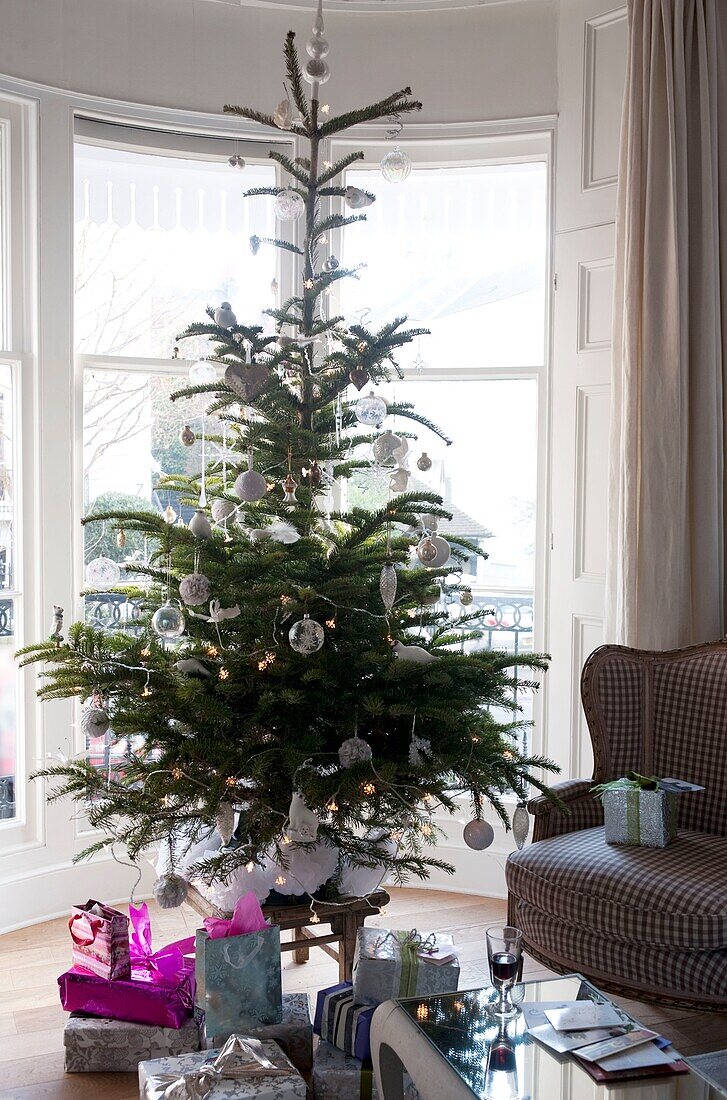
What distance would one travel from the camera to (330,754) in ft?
7.32

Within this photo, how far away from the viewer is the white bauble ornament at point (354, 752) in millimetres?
2139

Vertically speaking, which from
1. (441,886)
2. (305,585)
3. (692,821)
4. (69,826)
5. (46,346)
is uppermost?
(46,346)

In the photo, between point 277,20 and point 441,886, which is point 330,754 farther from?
point 277,20

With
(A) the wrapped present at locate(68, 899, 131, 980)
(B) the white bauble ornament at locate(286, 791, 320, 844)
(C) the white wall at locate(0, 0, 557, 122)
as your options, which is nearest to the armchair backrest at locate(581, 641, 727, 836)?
(B) the white bauble ornament at locate(286, 791, 320, 844)

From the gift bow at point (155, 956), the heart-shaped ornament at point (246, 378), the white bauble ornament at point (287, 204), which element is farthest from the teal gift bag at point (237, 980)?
the white bauble ornament at point (287, 204)

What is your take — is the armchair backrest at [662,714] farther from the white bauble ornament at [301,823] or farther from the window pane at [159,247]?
the window pane at [159,247]

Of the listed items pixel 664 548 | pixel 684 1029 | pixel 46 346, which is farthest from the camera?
pixel 46 346

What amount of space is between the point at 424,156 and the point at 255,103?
0.62 m

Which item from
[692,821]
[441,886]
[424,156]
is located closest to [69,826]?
[441,886]

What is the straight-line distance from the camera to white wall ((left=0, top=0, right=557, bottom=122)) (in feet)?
11.0

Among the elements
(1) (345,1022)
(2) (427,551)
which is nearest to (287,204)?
(2) (427,551)

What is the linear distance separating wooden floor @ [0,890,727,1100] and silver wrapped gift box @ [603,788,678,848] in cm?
45

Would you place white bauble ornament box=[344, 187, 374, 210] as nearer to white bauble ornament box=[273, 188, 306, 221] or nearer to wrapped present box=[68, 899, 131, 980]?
white bauble ornament box=[273, 188, 306, 221]

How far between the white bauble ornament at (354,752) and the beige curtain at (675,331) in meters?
1.21
